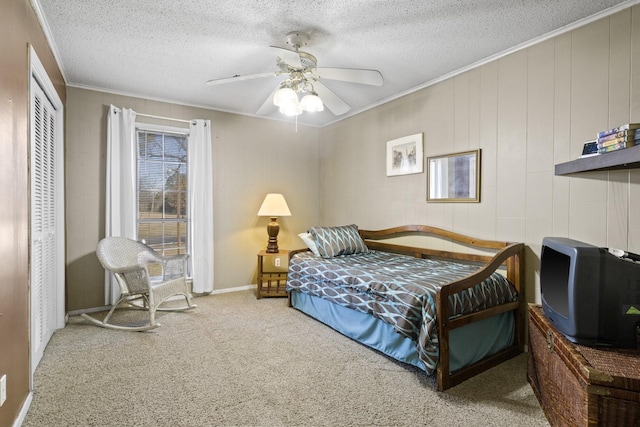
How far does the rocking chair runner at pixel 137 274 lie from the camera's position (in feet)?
10.1

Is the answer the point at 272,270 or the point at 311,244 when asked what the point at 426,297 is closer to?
the point at 311,244

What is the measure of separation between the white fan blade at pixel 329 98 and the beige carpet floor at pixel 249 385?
7.03 ft

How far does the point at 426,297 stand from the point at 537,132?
162 centimetres

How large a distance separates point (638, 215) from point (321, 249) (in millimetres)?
2540

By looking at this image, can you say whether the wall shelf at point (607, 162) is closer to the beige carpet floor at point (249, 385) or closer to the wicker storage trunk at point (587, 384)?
the wicker storage trunk at point (587, 384)

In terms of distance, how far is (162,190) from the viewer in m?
4.09

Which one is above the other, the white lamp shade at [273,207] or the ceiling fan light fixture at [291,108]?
the ceiling fan light fixture at [291,108]

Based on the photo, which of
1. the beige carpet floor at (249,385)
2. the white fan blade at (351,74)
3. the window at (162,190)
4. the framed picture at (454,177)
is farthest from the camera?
the window at (162,190)

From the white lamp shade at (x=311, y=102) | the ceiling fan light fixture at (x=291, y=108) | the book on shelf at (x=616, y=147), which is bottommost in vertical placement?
the book on shelf at (x=616, y=147)

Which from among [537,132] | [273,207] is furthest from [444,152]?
[273,207]

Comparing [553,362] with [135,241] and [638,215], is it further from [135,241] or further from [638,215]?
[135,241]

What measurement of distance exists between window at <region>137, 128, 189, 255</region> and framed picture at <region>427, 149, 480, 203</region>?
3.05 m

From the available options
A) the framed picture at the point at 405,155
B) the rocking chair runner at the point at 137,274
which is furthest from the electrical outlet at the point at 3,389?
the framed picture at the point at 405,155

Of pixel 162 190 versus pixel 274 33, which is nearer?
pixel 274 33
